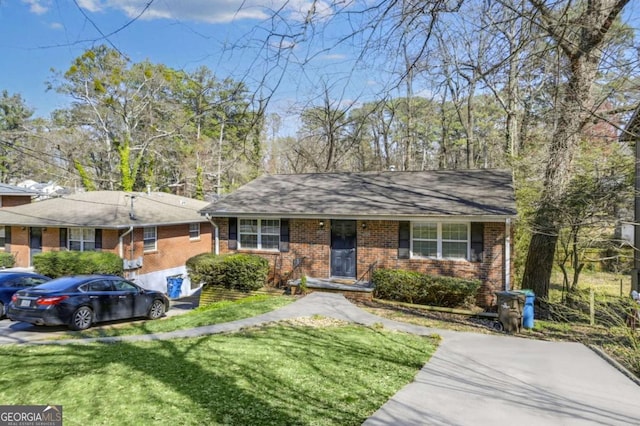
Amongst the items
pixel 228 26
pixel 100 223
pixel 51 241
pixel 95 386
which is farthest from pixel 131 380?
pixel 51 241

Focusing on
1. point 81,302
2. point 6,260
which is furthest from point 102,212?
point 81,302

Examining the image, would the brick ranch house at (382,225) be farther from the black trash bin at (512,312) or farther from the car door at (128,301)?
the car door at (128,301)

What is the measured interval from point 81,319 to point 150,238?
9411mm

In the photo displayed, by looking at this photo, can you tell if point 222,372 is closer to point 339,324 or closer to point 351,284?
point 339,324

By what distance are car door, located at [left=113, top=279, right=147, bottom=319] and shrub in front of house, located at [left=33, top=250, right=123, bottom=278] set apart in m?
5.69

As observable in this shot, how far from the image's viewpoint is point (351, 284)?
1415cm

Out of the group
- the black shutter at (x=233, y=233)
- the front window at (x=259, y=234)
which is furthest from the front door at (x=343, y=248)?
the black shutter at (x=233, y=233)

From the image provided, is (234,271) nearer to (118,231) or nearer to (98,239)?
(118,231)

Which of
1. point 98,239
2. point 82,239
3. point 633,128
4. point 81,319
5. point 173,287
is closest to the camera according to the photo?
point 633,128

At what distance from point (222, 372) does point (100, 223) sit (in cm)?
1438

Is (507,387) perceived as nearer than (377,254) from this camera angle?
Yes

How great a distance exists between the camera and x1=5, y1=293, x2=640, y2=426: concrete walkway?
16.1ft

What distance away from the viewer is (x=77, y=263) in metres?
17.4

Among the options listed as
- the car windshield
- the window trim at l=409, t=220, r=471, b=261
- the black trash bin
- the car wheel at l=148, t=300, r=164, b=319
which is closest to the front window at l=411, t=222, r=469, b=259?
the window trim at l=409, t=220, r=471, b=261
